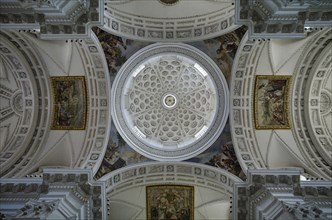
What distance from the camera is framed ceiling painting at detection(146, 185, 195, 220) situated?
1812cm

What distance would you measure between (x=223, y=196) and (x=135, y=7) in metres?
10.0

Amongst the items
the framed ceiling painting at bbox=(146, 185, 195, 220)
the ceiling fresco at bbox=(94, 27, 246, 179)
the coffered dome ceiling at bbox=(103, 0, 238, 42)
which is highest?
the coffered dome ceiling at bbox=(103, 0, 238, 42)

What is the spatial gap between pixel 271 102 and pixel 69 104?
377 inches

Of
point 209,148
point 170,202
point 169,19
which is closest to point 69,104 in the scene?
point 169,19

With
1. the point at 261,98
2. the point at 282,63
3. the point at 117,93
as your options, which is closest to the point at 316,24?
the point at 282,63

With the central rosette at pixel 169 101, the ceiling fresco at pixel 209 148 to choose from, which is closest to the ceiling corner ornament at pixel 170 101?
the central rosette at pixel 169 101

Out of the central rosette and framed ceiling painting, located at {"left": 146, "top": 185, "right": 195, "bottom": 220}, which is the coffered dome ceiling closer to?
the central rosette

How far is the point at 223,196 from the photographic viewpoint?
17.7m

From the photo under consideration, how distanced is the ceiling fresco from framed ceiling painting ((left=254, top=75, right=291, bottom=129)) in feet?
5.03

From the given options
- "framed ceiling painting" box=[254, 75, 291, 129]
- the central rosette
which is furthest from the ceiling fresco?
the central rosette

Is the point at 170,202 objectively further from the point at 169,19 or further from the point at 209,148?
the point at 169,19

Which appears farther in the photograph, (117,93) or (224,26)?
(117,93)

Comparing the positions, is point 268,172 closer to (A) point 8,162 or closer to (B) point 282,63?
(B) point 282,63

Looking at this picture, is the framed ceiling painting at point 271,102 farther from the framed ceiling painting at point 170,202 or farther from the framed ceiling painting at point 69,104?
the framed ceiling painting at point 69,104
